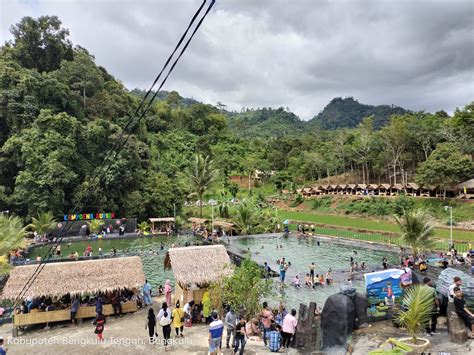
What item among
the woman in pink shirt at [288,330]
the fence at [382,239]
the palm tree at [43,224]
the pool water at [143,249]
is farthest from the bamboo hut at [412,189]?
the palm tree at [43,224]

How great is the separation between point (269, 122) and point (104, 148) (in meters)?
107

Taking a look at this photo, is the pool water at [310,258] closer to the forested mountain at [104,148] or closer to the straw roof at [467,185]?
the forested mountain at [104,148]

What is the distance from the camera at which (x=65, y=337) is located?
10461 millimetres

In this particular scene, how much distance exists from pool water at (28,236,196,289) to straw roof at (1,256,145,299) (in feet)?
20.2

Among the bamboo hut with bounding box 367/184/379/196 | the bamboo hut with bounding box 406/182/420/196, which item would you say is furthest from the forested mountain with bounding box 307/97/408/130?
the bamboo hut with bounding box 406/182/420/196

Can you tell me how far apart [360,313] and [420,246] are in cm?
1261

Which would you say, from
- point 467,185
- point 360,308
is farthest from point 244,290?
point 467,185

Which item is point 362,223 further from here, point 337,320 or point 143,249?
point 337,320

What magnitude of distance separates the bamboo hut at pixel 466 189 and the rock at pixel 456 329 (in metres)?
36.0

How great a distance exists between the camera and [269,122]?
14038 cm

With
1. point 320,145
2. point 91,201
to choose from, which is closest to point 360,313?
point 91,201

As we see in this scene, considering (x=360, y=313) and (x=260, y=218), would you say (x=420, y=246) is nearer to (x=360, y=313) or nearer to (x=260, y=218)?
(x=360, y=313)

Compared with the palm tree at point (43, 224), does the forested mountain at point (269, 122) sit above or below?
above

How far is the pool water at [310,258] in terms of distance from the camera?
52.3 ft
